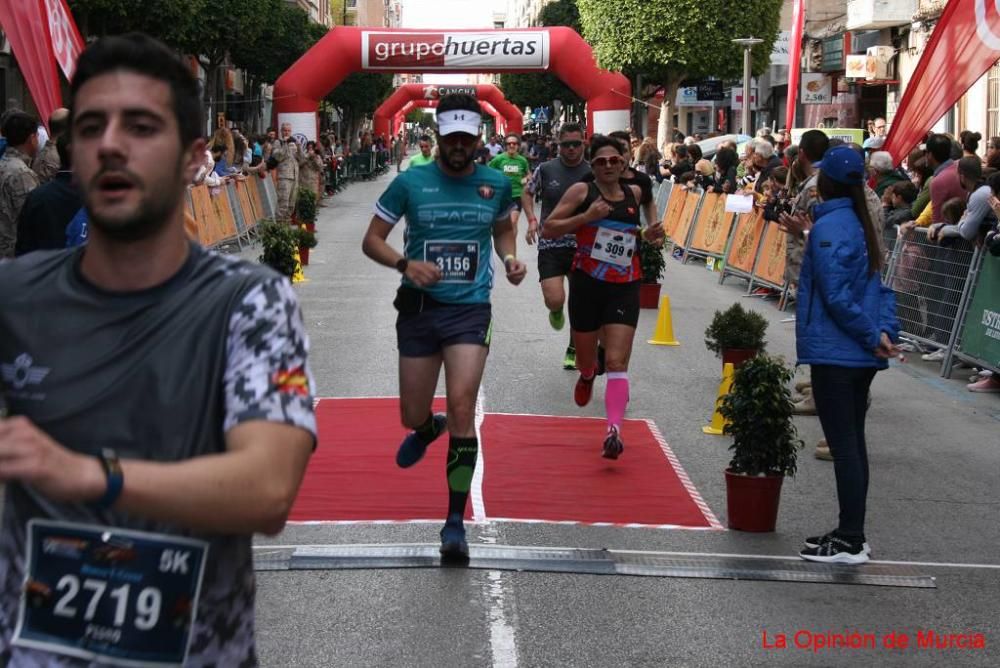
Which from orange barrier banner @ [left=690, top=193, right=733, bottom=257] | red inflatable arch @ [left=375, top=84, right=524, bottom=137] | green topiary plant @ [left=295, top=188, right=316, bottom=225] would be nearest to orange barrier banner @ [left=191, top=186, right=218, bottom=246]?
green topiary plant @ [left=295, top=188, right=316, bottom=225]

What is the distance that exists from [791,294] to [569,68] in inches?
811

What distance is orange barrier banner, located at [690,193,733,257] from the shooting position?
21406 millimetres

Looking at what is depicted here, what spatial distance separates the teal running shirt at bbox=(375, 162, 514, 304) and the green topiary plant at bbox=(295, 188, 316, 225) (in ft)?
63.6

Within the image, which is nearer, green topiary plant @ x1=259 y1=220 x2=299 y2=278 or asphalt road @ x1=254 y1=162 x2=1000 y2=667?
asphalt road @ x1=254 y1=162 x2=1000 y2=667

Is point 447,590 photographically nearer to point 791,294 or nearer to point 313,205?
point 791,294

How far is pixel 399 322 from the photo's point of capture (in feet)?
22.5

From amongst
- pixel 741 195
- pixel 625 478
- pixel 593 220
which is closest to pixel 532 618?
pixel 625 478

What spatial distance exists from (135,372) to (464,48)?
117 feet

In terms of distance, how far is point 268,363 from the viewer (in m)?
2.30

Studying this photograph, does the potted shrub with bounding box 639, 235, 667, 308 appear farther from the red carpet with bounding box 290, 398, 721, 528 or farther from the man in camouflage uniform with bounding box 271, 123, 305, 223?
the man in camouflage uniform with bounding box 271, 123, 305, 223

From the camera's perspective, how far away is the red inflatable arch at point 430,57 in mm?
37031

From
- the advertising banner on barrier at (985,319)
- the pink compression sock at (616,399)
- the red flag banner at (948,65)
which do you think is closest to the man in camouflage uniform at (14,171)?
the pink compression sock at (616,399)

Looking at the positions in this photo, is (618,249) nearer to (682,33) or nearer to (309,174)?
(309,174)

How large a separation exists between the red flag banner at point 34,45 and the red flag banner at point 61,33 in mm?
36
